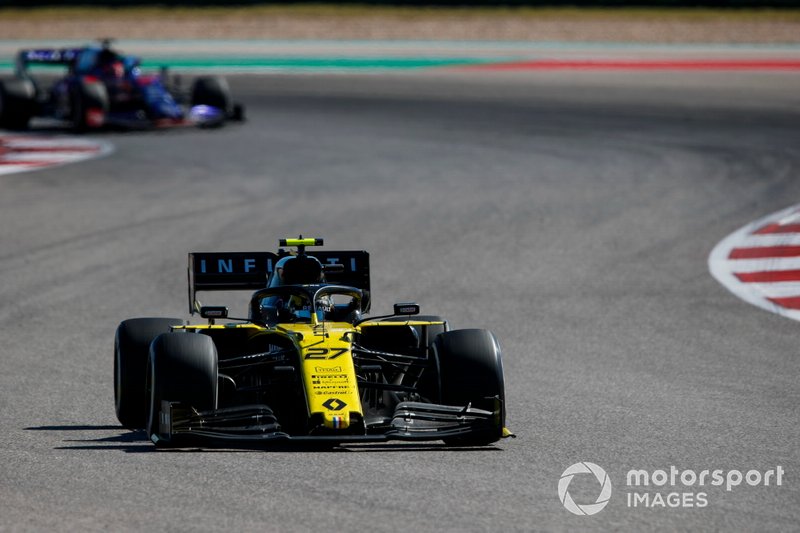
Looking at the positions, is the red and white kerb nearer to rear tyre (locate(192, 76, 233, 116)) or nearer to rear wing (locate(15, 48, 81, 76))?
rear wing (locate(15, 48, 81, 76))

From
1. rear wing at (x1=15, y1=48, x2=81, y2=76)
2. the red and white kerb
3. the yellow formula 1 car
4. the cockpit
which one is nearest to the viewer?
the yellow formula 1 car

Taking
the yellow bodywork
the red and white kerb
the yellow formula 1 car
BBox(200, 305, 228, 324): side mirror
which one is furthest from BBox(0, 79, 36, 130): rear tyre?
the yellow bodywork

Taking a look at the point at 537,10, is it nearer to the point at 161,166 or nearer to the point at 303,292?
the point at 161,166

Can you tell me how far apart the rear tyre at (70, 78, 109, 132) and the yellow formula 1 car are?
51.9ft

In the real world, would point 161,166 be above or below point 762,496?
above

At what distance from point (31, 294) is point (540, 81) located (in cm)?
2178

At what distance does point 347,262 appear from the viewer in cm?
1050

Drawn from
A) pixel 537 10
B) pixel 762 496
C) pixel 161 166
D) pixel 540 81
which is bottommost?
pixel 762 496

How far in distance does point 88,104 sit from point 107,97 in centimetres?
55

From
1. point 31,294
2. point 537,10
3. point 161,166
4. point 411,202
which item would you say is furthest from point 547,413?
point 537,10

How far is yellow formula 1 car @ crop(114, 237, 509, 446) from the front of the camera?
8320 millimetres

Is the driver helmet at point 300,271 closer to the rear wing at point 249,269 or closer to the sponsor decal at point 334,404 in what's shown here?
the rear wing at point 249,269

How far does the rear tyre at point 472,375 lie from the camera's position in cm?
864
